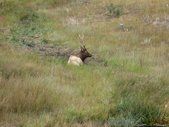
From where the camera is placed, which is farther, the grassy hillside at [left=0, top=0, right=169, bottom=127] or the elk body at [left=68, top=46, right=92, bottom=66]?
the elk body at [left=68, top=46, right=92, bottom=66]

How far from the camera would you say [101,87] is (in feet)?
28.8

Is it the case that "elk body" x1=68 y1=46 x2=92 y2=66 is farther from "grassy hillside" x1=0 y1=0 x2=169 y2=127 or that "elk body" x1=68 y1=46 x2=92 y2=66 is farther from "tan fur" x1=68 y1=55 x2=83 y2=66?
"grassy hillside" x1=0 y1=0 x2=169 y2=127

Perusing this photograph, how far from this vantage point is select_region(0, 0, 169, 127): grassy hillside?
693 cm

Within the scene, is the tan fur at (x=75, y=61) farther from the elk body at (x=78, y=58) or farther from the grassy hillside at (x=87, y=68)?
the grassy hillside at (x=87, y=68)

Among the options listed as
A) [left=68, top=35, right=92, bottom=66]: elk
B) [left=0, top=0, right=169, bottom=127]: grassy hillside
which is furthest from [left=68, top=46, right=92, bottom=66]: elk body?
[left=0, top=0, right=169, bottom=127]: grassy hillside

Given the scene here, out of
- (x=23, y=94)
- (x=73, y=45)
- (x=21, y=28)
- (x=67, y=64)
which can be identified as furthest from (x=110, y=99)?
(x=21, y=28)

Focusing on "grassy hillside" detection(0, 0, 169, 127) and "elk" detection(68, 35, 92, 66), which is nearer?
"grassy hillside" detection(0, 0, 169, 127)

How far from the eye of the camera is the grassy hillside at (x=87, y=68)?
22.7 feet

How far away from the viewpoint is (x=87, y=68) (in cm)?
1119

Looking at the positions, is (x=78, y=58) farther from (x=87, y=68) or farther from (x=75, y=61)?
(x=87, y=68)

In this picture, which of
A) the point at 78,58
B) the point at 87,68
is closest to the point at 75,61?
the point at 78,58

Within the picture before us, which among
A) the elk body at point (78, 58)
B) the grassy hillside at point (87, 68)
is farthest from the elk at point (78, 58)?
the grassy hillside at point (87, 68)

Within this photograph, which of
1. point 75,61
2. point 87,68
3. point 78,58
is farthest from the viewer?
point 78,58

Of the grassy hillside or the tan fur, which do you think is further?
the tan fur
